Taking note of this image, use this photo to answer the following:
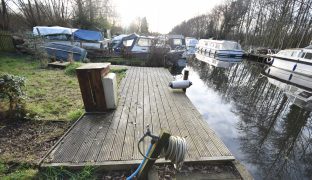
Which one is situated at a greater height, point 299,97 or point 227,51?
point 227,51

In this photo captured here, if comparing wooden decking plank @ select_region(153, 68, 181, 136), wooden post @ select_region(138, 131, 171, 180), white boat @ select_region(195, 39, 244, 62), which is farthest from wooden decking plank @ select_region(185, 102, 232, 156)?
white boat @ select_region(195, 39, 244, 62)

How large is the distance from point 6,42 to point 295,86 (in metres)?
18.3

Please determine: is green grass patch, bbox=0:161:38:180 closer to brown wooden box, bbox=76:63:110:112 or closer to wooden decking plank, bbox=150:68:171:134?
brown wooden box, bbox=76:63:110:112

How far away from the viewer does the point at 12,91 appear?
11.5 ft

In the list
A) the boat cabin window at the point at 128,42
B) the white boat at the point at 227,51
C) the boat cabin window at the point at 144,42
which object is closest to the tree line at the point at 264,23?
the white boat at the point at 227,51

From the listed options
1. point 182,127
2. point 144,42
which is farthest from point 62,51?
point 182,127

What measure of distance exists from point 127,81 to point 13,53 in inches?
368

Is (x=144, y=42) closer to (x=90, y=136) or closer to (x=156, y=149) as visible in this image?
(x=90, y=136)

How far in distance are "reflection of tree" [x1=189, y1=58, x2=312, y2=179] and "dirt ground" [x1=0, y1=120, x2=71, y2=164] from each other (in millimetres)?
4085

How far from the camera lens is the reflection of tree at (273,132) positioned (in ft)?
12.4

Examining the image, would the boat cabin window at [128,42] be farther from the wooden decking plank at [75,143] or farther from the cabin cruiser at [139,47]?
the wooden decking plank at [75,143]

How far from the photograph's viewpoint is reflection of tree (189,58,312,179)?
3.78 meters

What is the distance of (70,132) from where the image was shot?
130 inches

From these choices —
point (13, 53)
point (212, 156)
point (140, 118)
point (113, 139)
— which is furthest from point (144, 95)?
point (13, 53)
